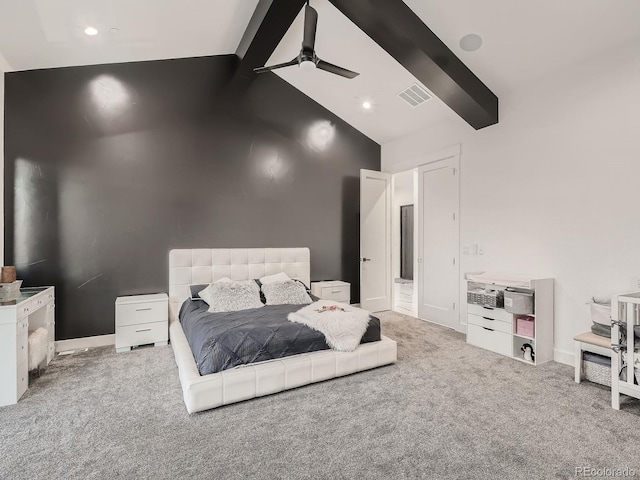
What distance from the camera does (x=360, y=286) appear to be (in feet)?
18.7

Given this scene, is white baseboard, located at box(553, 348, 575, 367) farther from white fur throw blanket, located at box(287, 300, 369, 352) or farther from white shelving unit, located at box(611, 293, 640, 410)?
white fur throw blanket, located at box(287, 300, 369, 352)

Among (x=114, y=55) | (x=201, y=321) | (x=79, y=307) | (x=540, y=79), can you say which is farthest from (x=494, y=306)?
(x=114, y=55)

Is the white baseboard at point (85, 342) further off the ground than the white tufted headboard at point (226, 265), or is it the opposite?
the white tufted headboard at point (226, 265)

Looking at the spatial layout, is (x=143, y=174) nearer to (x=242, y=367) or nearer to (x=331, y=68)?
(x=331, y=68)

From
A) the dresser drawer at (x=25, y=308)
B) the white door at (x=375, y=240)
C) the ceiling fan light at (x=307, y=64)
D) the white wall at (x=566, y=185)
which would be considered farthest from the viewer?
the white door at (x=375, y=240)

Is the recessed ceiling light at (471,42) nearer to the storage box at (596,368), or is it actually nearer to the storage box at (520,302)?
the storage box at (520,302)

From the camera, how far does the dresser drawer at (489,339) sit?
12.1 feet

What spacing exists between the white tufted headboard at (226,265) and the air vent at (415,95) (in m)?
2.64

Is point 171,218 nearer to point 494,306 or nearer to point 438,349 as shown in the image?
point 438,349

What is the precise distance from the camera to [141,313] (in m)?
3.90

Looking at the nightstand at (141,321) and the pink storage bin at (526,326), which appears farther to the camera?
the nightstand at (141,321)

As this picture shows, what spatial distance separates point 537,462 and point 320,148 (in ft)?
15.6
